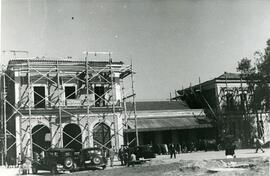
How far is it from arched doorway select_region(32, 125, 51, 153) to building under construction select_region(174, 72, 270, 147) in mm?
17671

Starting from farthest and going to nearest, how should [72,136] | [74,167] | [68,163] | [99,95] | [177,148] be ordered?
[177,148] → [99,95] → [72,136] → [74,167] → [68,163]

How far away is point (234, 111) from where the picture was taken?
4228 cm

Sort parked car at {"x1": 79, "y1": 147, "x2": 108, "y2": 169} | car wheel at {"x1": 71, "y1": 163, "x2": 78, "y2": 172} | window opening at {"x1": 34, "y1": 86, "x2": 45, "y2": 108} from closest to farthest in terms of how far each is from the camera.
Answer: car wheel at {"x1": 71, "y1": 163, "x2": 78, "y2": 172}, parked car at {"x1": 79, "y1": 147, "x2": 108, "y2": 169}, window opening at {"x1": 34, "y1": 86, "x2": 45, "y2": 108}

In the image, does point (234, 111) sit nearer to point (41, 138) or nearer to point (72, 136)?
point (72, 136)

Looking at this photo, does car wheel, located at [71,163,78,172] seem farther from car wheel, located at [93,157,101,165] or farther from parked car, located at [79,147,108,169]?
A: car wheel, located at [93,157,101,165]

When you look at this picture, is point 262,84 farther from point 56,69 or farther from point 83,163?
point 83,163

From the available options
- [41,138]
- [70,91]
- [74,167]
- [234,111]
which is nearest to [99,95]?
[70,91]

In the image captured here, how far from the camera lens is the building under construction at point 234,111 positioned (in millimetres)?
41656

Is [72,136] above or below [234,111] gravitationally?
below

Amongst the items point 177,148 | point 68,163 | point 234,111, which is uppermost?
point 234,111

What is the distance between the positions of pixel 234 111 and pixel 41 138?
68.2 feet

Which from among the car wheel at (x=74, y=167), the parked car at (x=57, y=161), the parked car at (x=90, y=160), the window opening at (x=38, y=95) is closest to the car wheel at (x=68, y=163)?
the parked car at (x=57, y=161)

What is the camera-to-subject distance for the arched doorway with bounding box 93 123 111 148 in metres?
33.3

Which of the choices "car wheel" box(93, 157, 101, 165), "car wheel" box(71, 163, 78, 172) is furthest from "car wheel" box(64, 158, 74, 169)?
"car wheel" box(93, 157, 101, 165)
